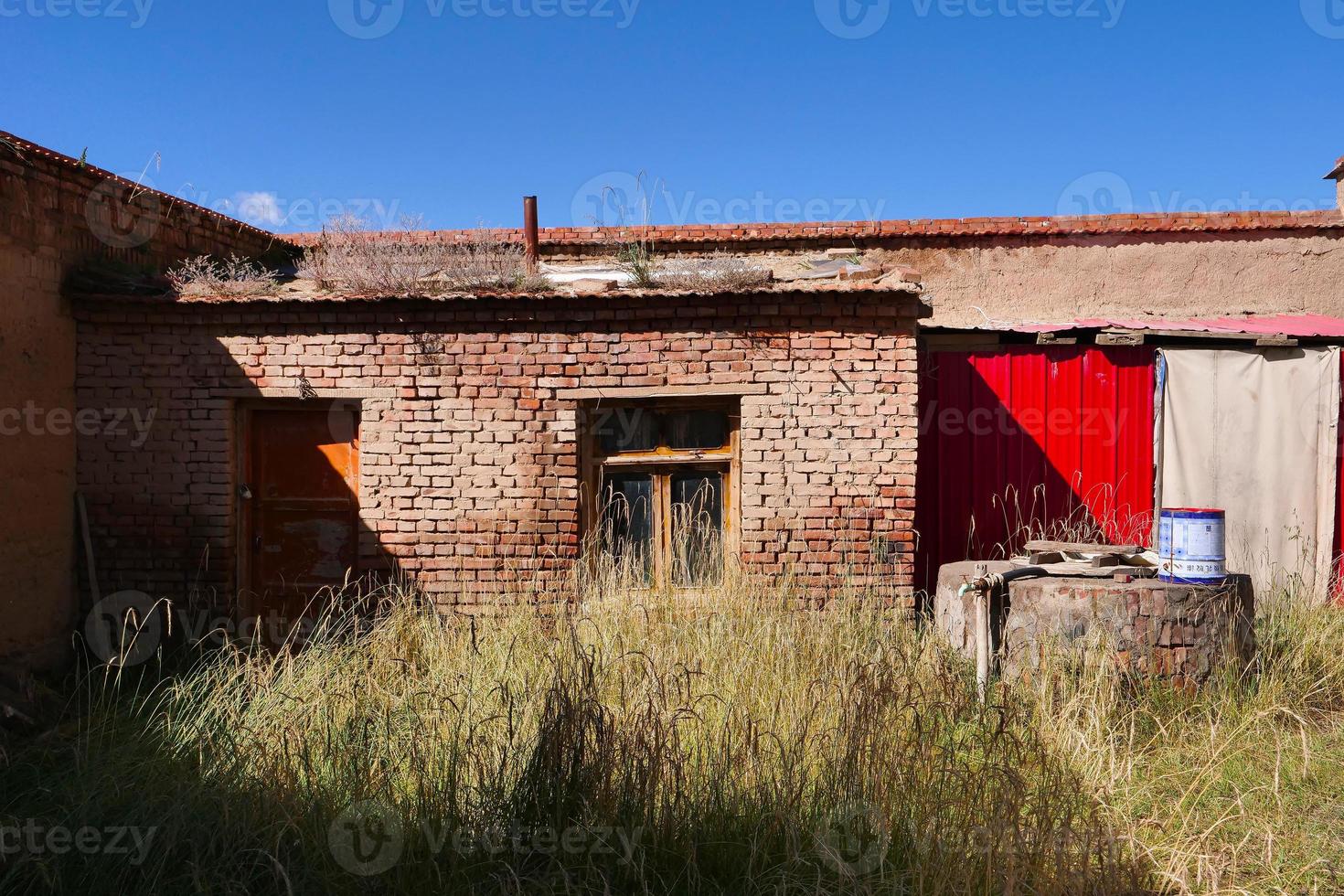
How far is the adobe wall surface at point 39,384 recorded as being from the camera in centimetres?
626

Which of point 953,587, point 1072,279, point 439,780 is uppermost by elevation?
point 1072,279

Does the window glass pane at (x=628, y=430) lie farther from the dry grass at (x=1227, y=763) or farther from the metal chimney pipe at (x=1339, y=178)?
the metal chimney pipe at (x=1339, y=178)

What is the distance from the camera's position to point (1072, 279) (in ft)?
35.3

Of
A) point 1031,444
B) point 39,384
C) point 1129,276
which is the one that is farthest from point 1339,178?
point 39,384

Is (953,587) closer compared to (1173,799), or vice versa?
(1173,799)

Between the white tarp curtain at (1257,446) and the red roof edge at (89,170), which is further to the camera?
the white tarp curtain at (1257,446)

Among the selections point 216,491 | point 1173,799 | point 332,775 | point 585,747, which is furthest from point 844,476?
point 216,491

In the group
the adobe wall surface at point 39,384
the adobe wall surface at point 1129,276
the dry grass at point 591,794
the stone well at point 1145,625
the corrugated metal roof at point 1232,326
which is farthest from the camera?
the adobe wall surface at point 1129,276

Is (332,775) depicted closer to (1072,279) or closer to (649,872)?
(649,872)

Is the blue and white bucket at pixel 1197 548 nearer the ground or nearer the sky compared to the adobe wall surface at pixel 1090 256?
nearer the ground

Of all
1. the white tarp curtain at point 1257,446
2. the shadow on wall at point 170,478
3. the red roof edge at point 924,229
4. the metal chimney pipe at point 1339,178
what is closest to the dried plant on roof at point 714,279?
the shadow on wall at point 170,478

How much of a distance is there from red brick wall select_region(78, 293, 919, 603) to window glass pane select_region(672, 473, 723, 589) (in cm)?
29

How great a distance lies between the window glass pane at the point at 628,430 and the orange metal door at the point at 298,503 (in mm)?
2032

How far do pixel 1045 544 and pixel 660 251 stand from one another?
6.44m
